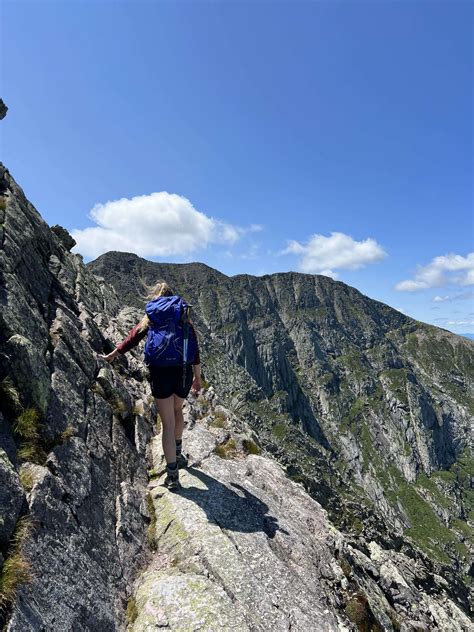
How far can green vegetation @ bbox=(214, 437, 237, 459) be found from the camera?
57.0ft

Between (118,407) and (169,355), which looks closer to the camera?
(169,355)

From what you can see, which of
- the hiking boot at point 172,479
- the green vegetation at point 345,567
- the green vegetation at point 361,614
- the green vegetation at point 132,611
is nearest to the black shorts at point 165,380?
the hiking boot at point 172,479

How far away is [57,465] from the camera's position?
31.6 ft

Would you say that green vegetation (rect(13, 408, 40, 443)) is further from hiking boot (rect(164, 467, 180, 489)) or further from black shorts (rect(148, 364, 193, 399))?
hiking boot (rect(164, 467, 180, 489))

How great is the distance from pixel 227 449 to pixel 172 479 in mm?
5889

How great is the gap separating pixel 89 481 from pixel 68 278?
1693 centimetres

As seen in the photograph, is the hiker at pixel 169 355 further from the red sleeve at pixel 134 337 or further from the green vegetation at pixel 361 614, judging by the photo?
the green vegetation at pixel 361 614

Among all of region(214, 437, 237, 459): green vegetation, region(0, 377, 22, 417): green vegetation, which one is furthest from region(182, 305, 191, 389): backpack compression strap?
region(214, 437, 237, 459): green vegetation

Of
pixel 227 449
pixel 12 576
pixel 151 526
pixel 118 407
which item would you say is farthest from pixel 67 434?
pixel 227 449

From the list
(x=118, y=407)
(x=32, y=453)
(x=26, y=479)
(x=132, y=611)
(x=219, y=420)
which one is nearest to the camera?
(x=26, y=479)

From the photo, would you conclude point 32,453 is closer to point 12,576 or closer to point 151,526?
point 12,576

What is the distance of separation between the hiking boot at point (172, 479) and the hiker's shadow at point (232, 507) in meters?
0.31

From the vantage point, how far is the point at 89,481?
1045 cm

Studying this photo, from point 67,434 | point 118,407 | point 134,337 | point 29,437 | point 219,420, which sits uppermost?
point 134,337
